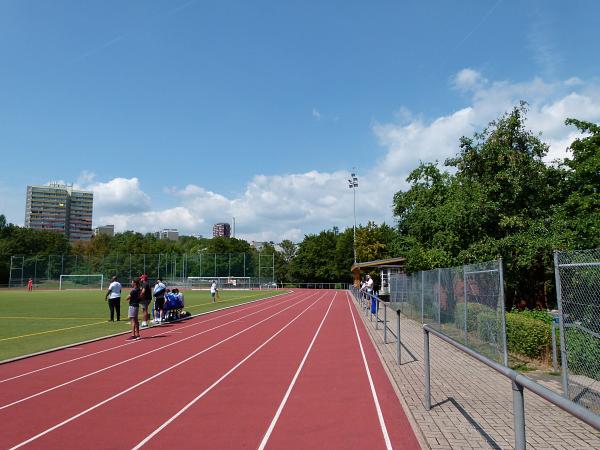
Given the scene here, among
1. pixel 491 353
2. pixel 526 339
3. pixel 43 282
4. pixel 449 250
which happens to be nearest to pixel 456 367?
pixel 491 353

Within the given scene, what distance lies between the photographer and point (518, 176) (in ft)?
52.5

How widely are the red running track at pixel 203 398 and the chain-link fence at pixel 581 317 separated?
2.76 meters

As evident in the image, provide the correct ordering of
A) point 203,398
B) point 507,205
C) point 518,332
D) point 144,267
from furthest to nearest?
point 144,267
point 507,205
point 518,332
point 203,398

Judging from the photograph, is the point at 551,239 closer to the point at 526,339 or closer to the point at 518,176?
the point at 518,176

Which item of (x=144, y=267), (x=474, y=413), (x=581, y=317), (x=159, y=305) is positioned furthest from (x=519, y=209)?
(x=144, y=267)

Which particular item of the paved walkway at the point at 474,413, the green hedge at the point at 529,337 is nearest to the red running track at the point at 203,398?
the paved walkway at the point at 474,413

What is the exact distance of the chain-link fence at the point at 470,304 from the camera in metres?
9.38

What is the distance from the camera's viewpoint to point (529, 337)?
10.0 metres

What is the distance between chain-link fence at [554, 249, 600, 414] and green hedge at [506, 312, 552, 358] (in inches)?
82.4

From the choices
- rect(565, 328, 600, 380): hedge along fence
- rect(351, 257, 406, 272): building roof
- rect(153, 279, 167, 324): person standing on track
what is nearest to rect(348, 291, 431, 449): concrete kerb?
rect(565, 328, 600, 380): hedge along fence

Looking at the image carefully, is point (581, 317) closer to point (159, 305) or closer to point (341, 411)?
point (341, 411)

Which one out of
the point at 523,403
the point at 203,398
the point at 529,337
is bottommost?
the point at 203,398

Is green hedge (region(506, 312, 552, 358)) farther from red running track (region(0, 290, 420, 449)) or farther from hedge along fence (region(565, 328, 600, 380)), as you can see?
red running track (region(0, 290, 420, 449))

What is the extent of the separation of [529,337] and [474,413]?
456cm
